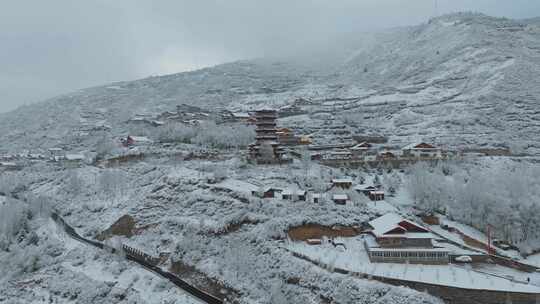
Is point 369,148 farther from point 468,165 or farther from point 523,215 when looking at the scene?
point 523,215

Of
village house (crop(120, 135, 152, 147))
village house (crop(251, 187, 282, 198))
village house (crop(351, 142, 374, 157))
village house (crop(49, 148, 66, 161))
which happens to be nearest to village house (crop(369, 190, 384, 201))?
village house (crop(251, 187, 282, 198))

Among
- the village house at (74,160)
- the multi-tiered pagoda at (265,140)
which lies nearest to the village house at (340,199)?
the multi-tiered pagoda at (265,140)

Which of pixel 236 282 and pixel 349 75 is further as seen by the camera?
pixel 349 75

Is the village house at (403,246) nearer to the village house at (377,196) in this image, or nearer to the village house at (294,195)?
the village house at (377,196)

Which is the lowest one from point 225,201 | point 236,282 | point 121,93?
point 236,282

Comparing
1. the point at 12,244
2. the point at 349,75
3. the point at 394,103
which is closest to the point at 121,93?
the point at 349,75

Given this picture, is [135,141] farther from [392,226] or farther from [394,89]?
[394,89]
